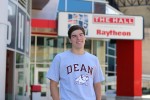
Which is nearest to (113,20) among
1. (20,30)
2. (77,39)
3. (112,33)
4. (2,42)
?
(112,33)

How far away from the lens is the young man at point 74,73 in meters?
3.78

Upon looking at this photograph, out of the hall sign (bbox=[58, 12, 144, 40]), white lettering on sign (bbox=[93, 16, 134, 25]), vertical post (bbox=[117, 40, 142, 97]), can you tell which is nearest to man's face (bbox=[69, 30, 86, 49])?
the hall sign (bbox=[58, 12, 144, 40])

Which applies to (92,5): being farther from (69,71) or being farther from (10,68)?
(69,71)

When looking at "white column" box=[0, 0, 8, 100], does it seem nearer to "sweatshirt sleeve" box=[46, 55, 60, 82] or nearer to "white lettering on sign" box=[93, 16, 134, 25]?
"sweatshirt sleeve" box=[46, 55, 60, 82]

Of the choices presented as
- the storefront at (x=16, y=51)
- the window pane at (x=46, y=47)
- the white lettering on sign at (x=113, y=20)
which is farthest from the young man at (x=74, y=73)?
the window pane at (x=46, y=47)

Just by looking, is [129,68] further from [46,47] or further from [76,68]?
[76,68]

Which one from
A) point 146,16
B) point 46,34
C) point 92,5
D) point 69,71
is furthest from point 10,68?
point 146,16

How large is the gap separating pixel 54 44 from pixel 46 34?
1464 mm

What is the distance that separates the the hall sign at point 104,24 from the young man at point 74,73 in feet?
63.3

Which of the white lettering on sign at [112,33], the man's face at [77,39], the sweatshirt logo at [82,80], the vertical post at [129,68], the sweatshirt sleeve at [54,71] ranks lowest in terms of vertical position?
the vertical post at [129,68]

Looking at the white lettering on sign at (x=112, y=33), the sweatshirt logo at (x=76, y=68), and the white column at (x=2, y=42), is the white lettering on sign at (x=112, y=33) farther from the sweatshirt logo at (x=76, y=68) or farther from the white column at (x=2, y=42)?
the sweatshirt logo at (x=76, y=68)

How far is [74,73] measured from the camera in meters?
3.80

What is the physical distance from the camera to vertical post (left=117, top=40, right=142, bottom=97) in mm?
24359

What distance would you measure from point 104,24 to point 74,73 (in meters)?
20.1
